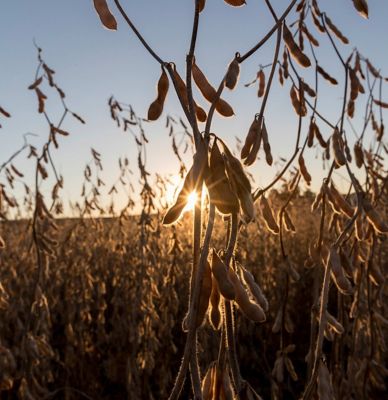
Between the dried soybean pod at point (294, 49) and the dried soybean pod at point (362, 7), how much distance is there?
127 mm

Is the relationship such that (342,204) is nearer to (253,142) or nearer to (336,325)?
(336,325)

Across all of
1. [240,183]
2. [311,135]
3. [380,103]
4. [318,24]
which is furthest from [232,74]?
[380,103]

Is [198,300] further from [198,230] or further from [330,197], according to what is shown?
[330,197]

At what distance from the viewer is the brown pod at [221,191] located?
0.70 meters

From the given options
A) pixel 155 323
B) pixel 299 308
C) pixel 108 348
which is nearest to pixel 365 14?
pixel 155 323

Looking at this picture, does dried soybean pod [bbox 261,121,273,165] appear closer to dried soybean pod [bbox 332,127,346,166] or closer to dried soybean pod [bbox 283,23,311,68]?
dried soybean pod [bbox 283,23,311,68]

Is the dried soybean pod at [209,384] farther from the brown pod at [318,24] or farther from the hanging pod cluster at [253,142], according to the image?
the brown pod at [318,24]

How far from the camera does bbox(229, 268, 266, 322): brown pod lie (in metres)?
0.72

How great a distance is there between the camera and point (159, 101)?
2.71ft

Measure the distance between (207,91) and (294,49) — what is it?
324mm

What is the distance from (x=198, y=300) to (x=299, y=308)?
14.5 feet

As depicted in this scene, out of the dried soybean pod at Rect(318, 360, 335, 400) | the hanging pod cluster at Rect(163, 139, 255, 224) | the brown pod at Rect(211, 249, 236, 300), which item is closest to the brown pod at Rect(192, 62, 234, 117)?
the hanging pod cluster at Rect(163, 139, 255, 224)

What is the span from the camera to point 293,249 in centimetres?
629

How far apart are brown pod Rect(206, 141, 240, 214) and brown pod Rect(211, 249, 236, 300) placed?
7 centimetres
